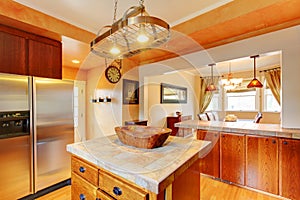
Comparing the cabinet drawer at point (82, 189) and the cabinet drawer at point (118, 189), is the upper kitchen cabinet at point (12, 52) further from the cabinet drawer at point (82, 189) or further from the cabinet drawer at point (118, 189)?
the cabinet drawer at point (118, 189)

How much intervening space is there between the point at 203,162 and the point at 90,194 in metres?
1.97

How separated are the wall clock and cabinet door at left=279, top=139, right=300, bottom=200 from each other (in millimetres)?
3154

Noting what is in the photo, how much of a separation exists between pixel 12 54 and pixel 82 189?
1.93 meters

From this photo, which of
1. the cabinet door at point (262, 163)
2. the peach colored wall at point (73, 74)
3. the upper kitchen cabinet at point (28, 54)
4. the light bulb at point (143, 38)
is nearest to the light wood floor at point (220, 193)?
the cabinet door at point (262, 163)

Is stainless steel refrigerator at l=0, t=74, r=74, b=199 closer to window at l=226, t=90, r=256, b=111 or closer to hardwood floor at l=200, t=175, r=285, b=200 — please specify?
hardwood floor at l=200, t=175, r=285, b=200

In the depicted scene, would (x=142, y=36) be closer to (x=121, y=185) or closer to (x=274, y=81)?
(x=121, y=185)

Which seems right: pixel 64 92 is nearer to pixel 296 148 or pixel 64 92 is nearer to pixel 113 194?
pixel 113 194

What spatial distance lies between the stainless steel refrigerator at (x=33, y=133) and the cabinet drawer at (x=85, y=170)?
978mm

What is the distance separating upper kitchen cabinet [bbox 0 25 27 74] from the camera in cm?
194

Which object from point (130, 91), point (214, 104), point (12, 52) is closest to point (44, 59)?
point (12, 52)

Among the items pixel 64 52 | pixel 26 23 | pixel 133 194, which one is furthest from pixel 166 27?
pixel 64 52

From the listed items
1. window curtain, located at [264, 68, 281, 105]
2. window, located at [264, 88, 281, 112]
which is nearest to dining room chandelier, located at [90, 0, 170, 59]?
window curtain, located at [264, 68, 281, 105]

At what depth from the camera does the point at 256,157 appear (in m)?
2.16

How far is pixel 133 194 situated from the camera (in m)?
0.95
